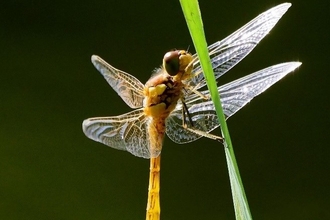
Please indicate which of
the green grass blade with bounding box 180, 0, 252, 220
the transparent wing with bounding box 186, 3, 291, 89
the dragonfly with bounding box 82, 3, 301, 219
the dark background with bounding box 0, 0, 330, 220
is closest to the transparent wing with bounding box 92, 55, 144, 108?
the dragonfly with bounding box 82, 3, 301, 219

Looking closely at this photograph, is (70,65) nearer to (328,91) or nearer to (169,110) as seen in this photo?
(328,91)

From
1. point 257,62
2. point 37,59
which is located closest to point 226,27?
point 257,62

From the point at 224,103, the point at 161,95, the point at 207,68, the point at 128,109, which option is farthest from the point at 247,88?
the point at 128,109

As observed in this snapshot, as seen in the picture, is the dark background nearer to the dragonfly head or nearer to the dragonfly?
the dragonfly

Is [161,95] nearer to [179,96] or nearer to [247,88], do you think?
[179,96]

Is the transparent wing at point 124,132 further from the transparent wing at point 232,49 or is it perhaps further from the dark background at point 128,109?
the dark background at point 128,109

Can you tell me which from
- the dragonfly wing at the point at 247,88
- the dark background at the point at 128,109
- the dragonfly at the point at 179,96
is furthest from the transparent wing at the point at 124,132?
the dark background at the point at 128,109

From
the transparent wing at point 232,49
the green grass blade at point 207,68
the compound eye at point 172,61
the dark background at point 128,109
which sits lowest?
the green grass blade at point 207,68

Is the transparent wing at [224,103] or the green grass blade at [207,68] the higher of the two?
the transparent wing at [224,103]
